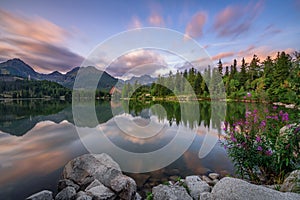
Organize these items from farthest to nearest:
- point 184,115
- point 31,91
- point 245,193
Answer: point 31,91 → point 184,115 → point 245,193

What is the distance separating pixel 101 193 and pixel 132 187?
81 cm

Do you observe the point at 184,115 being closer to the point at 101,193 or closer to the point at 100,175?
the point at 100,175

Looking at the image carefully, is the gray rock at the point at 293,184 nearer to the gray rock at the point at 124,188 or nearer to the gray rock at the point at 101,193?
the gray rock at the point at 124,188

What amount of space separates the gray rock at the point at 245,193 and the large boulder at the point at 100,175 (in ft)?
7.19

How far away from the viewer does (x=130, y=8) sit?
541 inches

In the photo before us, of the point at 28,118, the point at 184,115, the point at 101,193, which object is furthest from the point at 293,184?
the point at 28,118

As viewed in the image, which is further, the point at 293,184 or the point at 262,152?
the point at 262,152

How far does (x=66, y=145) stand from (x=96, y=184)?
302 inches

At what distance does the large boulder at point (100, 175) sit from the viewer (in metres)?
4.44

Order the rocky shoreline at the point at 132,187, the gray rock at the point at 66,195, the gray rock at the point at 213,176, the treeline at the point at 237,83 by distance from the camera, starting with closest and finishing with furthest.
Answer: the rocky shoreline at the point at 132,187 < the gray rock at the point at 66,195 < the gray rock at the point at 213,176 < the treeline at the point at 237,83

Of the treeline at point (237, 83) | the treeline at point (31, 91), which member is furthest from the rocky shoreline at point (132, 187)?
the treeline at point (31, 91)

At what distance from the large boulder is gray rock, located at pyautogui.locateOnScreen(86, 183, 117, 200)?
13 centimetres

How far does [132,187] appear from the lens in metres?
4.52

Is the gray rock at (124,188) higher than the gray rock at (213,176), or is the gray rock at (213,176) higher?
the gray rock at (124,188)
